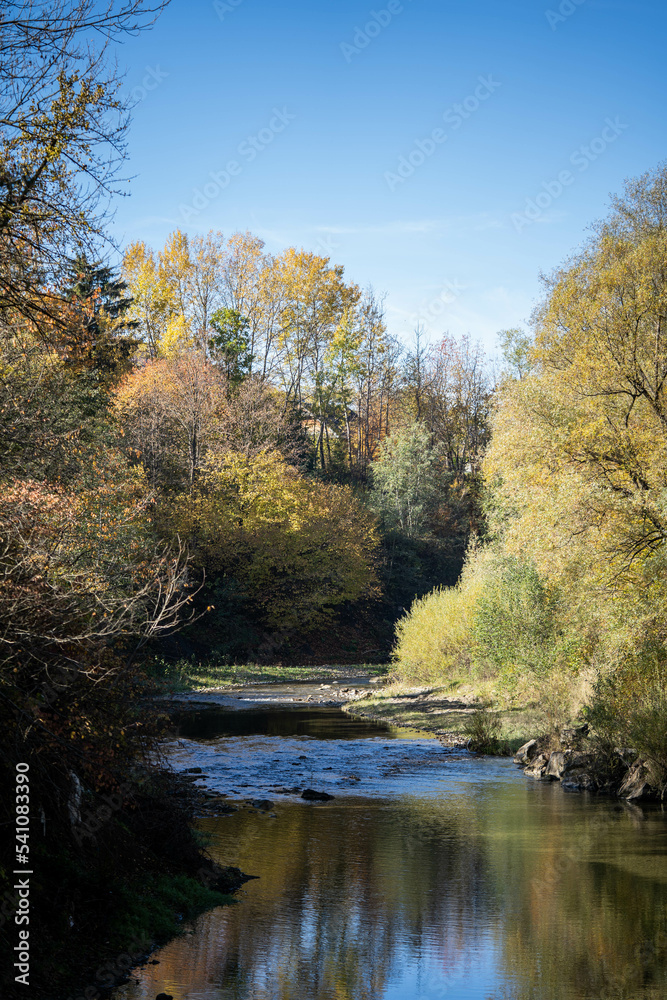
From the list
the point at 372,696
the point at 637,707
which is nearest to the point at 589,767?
the point at 637,707

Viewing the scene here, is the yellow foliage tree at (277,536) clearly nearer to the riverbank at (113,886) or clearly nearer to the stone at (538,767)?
the stone at (538,767)

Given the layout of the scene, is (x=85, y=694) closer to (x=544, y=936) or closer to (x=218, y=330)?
(x=544, y=936)

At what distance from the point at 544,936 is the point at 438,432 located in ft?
176

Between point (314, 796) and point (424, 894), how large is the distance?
557 centimetres

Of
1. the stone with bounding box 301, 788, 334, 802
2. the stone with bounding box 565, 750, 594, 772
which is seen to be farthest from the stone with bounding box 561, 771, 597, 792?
the stone with bounding box 301, 788, 334, 802

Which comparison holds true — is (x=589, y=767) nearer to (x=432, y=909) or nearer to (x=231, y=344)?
(x=432, y=909)

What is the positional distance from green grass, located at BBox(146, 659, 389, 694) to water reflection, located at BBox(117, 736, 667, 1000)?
17.3m

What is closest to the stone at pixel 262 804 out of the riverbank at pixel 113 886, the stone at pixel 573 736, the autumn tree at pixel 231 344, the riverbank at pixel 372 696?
the riverbank at pixel 113 886

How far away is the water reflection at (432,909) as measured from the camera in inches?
332

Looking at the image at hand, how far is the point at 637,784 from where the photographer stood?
16969 mm

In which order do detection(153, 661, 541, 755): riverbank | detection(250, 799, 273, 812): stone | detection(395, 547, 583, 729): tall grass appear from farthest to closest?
1. detection(153, 661, 541, 755): riverbank
2. detection(395, 547, 583, 729): tall grass
3. detection(250, 799, 273, 812): stone

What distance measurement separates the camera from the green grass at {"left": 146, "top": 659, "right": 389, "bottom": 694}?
32.6 metres

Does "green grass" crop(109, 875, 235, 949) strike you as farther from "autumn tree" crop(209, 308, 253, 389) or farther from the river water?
"autumn tree" crop(209, 308, 253, 389)

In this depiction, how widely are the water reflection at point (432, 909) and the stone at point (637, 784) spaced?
3.41ft
